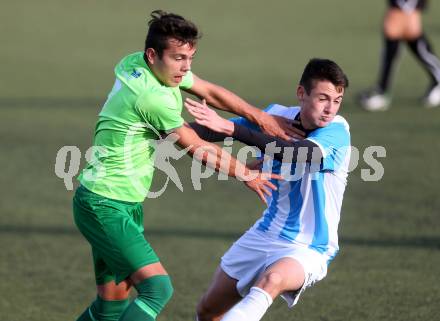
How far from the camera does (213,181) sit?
36.7 ft

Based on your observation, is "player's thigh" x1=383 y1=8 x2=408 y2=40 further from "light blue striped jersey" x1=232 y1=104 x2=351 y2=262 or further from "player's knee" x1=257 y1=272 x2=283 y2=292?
"player's knee" x1=257 y1=272 x2=283 y2=292

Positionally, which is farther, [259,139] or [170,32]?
[259,139]

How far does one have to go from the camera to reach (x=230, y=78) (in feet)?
55.4

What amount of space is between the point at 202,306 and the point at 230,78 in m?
11.0

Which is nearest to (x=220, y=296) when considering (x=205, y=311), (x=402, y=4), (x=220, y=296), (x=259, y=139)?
(x=220, y=296)

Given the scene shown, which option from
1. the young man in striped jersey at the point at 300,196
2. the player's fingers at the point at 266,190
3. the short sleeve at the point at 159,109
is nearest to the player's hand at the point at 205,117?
the young man in striped jersey at the point at 300,196

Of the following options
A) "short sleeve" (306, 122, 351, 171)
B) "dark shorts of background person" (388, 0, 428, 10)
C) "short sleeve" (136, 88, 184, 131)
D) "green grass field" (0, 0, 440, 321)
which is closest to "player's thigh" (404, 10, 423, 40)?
"dark shorts of background person" (388, 0, 428, 10)

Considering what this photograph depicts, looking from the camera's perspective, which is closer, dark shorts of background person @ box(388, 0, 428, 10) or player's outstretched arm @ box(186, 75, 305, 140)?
player's outstretched arm @ box(186, 75, 305, 140)

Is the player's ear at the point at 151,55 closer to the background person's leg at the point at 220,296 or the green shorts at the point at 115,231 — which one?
the green shorts at the point at 115,231

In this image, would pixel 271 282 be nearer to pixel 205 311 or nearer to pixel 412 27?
pixel 205 311

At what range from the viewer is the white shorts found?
5.70m

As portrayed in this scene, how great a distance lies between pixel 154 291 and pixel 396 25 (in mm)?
10004

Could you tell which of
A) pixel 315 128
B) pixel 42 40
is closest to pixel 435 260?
pixel 315 128

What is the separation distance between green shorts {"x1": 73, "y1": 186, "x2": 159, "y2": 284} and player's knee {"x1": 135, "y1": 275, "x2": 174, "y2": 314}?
0.11 meters
